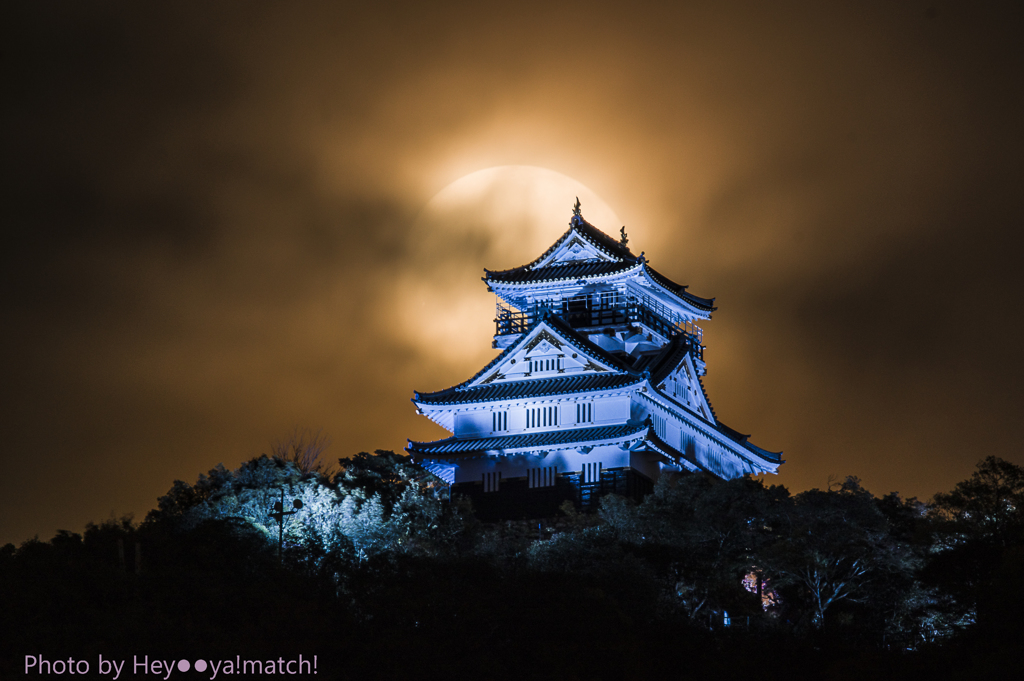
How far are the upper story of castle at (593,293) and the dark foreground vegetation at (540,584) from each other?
46.6 ft

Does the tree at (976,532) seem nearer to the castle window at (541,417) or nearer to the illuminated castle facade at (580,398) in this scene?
the illuminated castle facade at (580,398)

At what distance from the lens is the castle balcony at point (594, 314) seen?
6316 cm

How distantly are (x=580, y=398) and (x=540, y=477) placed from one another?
3394 millimetres

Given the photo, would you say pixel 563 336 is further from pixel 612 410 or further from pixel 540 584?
pixel 540 584

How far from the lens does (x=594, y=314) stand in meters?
63.8

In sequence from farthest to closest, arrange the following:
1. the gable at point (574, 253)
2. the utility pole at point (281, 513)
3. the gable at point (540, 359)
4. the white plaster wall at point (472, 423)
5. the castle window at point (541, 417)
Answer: the gable at point (574, 253) → the white plaster wall at point (472, 423) → the gable at point (540, 359) → the castle window at point (541, 417) → the utility pole at point (281, 513)

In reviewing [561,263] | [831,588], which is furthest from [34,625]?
[561,263]

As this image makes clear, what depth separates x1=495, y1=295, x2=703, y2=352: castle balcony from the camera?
6316cm

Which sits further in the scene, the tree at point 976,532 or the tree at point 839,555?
the tree at point 839,555

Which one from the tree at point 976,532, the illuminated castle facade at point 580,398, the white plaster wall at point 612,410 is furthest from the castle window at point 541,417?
the tree at point 976,532

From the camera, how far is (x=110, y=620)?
41031mm

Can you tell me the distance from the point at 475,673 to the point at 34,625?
1164cm

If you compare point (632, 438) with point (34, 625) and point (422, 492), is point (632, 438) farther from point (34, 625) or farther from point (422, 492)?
point (34, 625)

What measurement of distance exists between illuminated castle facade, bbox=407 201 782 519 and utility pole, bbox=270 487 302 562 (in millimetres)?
9854
